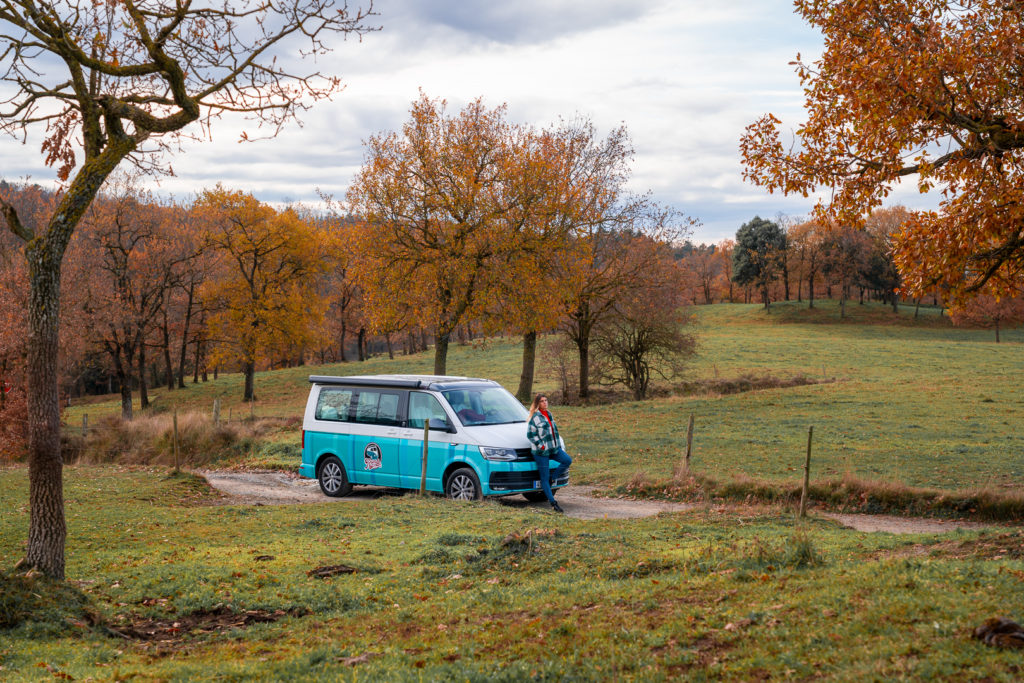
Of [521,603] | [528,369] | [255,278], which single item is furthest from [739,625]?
[255,278]

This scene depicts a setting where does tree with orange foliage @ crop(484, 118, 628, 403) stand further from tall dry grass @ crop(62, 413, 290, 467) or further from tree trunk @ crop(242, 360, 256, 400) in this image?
tree trunk @ crop(242, 360, 256, 400)

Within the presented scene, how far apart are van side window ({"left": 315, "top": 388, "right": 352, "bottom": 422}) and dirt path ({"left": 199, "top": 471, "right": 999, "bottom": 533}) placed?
5.42ft

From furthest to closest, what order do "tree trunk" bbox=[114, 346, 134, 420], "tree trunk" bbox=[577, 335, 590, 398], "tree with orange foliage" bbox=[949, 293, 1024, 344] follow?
1. "tree with orange foliage" bbox=[949, 293, 1024, 344]
2. "tree trunk" bbox=[114, 346, 134, 420]
3. "tree trunk" bbox=[577, 335, 590, 398]

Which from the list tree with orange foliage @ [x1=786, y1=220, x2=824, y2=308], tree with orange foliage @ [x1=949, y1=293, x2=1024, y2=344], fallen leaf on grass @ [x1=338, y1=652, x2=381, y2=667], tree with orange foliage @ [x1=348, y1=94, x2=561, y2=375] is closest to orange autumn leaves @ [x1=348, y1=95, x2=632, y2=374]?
tree with orange foliage @ [x1=348, y1=94, x2=561, y2=375]

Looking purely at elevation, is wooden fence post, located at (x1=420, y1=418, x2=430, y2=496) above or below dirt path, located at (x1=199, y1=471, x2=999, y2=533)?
above

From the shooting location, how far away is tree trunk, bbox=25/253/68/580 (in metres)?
7.73

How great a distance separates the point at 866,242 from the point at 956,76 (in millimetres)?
78498

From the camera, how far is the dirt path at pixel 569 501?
12203mm

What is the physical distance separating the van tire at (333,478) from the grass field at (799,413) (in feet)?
17.1

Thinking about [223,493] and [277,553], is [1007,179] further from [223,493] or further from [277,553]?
[223,493]

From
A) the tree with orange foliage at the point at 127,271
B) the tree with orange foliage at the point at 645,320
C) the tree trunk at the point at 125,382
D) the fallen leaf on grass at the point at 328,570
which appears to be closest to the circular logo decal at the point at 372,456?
the fallen leaf on grass at the point at 328,570

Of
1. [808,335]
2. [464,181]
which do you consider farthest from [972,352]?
[464,181]

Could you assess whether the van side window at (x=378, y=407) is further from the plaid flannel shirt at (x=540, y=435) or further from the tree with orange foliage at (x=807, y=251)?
the tree with orange foliage at (x=807, y=251)

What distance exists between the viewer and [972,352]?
53.0 meters
